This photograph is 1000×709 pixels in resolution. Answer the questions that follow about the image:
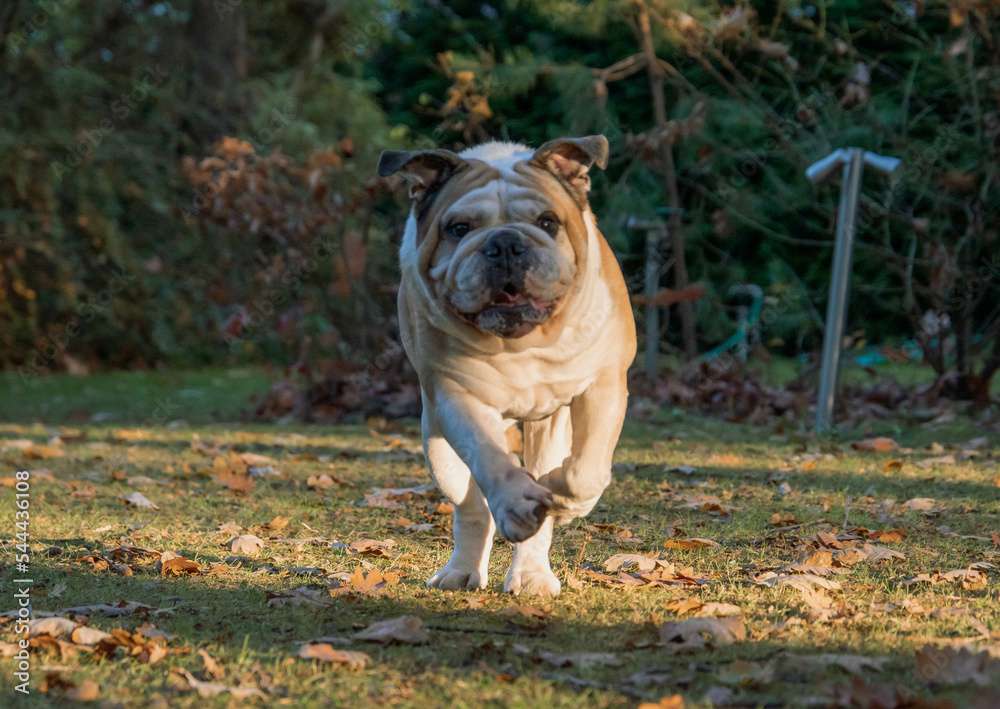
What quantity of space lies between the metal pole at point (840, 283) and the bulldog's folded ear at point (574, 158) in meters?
4.87

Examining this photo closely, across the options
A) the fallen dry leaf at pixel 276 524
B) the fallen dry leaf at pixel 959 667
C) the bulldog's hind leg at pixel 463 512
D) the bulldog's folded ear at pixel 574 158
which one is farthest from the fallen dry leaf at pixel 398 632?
the fallen dry leaf at pixel 276 524

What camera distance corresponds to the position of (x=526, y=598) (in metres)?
3.23

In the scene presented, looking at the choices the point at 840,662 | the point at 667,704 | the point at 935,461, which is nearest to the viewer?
the point at 667,704

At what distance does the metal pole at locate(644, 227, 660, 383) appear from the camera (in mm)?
10250

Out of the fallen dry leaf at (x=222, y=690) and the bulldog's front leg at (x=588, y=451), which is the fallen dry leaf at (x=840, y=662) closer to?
the bulldog's front leg at (x=588, y=451)

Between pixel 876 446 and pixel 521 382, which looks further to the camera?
pixel 876 446

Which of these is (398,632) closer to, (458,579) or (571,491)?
(458,579)

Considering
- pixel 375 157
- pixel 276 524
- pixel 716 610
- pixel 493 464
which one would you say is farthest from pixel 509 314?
pixel 375 157

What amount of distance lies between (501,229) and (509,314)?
0.27m

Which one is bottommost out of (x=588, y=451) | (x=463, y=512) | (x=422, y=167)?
(x=463, y=512)

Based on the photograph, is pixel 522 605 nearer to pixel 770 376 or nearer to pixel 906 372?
pixel 770 376

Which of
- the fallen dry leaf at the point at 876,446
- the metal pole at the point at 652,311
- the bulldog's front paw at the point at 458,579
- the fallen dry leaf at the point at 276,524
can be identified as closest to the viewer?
the bulldog's front paw at the point at 458,579

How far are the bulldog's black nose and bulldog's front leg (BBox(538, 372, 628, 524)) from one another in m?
0.58

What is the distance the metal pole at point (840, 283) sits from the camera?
7910mm
